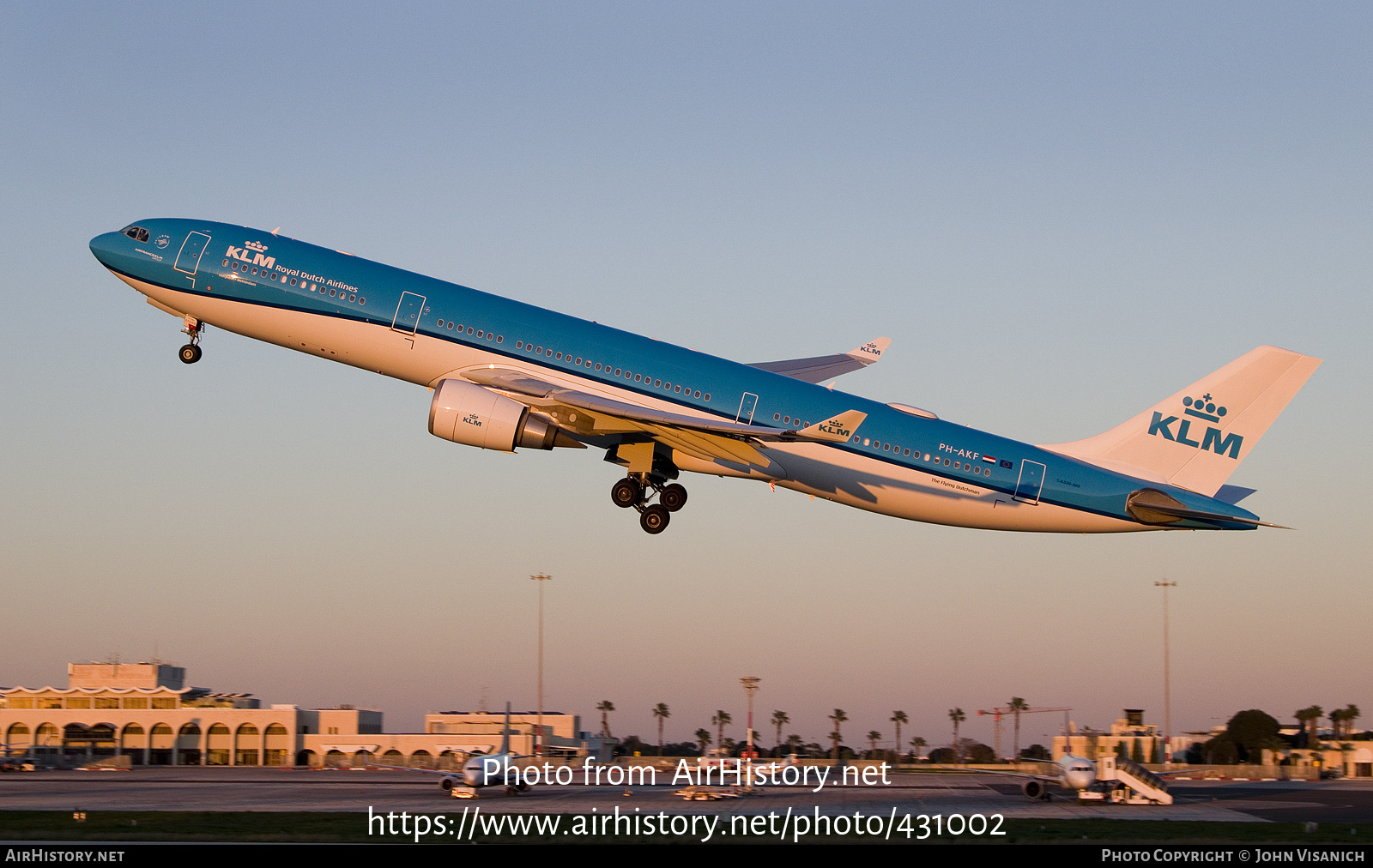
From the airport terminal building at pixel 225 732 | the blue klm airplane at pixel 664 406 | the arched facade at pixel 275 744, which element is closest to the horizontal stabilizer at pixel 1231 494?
the blue klm airplane at pixel 664 406

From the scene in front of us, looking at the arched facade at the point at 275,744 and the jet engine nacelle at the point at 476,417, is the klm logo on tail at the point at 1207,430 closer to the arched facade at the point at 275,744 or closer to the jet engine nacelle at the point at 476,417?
the jet engine nacelle at the point at 476,417

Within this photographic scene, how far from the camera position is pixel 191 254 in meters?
41.1

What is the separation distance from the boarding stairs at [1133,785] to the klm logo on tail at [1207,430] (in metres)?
12.8

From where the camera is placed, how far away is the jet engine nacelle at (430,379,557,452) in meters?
38.5

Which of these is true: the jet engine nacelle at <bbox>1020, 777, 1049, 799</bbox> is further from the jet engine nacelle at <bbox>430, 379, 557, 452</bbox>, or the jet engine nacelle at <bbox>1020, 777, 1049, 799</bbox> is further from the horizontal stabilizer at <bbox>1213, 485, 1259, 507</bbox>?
the jet engine nacelle at <bbox>430, 379, 557, 452</bbox>

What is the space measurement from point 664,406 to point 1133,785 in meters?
23.1

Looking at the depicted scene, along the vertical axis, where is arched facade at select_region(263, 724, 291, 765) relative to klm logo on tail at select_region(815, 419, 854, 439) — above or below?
below

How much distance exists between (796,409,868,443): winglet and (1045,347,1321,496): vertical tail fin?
1065 cm

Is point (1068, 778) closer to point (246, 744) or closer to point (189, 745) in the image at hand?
point (246, 744)

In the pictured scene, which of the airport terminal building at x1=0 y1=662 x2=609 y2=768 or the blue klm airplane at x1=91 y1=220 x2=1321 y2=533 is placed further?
the airport terminal building at x1=0 y1=662 x2=609 y2=768

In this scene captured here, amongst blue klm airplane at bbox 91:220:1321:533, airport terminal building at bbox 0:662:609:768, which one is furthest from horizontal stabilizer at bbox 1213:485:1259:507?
airport terminal building at bbox 0:662:609:768

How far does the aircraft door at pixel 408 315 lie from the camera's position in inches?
1560

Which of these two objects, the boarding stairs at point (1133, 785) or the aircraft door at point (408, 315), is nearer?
the aircraft door at point (408, 315)
